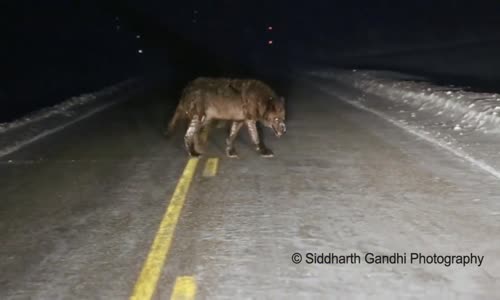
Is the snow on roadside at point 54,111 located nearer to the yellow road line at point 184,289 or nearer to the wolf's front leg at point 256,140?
the wolf's front leg at point 256,140

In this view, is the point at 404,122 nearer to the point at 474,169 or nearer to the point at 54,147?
the point at 474,169

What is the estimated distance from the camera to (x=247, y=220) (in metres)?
7.05

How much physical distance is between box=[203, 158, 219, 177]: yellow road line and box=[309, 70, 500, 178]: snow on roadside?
4.20 meters

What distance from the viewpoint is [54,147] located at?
1279 cm

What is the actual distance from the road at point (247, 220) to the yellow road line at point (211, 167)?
10 cm

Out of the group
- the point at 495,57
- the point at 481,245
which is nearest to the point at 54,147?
the point at 481,245

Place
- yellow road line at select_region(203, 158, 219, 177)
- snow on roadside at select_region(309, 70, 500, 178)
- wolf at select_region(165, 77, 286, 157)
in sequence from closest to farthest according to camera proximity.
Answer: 1. yellow road line at select_region(203, 158, 219, 177)
2. wolf at select_region(165, 77, 286, 157)
3. snow on roadside at select_region(309, 70, 500, 178)

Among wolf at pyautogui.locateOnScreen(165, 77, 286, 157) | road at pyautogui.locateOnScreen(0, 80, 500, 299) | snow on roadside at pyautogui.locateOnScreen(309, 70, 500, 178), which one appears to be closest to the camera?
road at pyautogui.locateOnScreen(0, 80, 500, 299)

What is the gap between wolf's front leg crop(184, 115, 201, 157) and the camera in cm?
1095

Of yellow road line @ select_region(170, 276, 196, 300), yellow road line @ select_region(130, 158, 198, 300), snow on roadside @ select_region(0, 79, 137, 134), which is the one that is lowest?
snow on roadside @ select_region(0, 79, 137, 134)

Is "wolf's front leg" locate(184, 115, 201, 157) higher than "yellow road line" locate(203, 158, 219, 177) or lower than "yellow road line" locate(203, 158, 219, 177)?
higher

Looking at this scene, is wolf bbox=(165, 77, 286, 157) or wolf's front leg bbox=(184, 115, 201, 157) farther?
wolf's front leg bbox=(184, 115, 201, 157)

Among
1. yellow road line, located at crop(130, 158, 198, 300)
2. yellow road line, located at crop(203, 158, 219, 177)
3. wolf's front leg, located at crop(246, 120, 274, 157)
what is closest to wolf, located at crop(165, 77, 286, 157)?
wolf's front leg, located at crop(246, 120, 274, 157)

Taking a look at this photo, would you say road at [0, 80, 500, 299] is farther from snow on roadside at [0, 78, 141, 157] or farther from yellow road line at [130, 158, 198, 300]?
snow on roadside at [0, 78, 141, 157]
